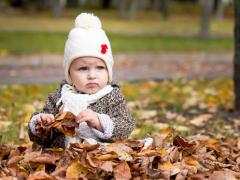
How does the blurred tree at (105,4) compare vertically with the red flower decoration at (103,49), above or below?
below

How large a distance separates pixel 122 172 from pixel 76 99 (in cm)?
75

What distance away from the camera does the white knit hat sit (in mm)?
4121

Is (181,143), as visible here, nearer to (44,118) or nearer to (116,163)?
(116,163)

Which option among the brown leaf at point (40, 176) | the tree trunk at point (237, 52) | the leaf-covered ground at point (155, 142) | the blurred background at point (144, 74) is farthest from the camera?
the tree trunk at point (237, 52)

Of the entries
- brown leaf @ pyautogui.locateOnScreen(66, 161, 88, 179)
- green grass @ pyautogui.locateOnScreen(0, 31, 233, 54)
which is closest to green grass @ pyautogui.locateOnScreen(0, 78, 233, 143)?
brown leaf @ pyautogui.locateOnScreen(66, 161, 88, 179)

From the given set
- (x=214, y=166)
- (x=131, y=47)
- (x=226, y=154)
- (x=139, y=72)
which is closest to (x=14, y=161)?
(x=214, y=166)

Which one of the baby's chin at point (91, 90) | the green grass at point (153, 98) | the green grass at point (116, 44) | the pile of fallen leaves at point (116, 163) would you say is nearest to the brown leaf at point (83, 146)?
the pile of fallen leaves at point (116, 163)

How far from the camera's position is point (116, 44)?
18.8 metres

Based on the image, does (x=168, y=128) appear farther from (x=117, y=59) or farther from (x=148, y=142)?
(x=117, y=59)

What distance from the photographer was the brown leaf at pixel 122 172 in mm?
3513

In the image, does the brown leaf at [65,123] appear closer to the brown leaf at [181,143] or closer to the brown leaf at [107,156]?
the brown leaf at [107,156]

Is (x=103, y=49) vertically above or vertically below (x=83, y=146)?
above

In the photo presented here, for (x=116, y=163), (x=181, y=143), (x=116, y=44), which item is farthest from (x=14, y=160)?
(x=116, y=44)

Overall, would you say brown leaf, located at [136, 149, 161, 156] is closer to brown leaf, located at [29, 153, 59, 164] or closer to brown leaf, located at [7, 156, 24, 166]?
brown leaf, located at [29, 153, 59, 164]
